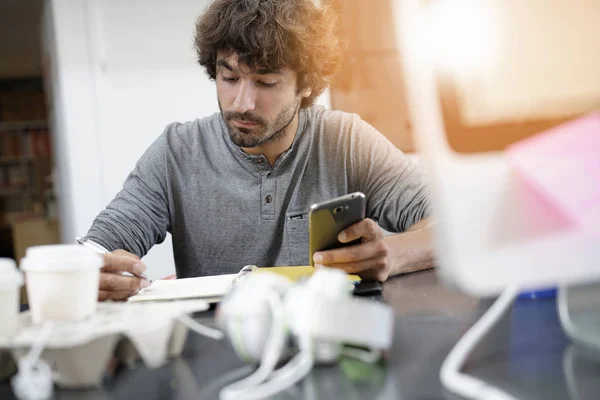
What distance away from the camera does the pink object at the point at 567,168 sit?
0.47m

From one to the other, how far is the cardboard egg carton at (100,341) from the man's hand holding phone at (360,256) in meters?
0.39

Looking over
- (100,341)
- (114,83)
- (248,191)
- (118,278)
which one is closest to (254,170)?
(248,191)

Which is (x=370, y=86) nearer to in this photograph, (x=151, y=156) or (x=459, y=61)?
(x=151, y=156)

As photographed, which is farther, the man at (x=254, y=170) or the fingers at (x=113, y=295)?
the man at (x=254, y=170)

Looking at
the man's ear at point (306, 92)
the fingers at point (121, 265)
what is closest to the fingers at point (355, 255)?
the fingers at point (121, 265)

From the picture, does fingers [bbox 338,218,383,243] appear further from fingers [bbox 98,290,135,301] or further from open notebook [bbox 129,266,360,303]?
fingers [bbox 98,290,135,301]

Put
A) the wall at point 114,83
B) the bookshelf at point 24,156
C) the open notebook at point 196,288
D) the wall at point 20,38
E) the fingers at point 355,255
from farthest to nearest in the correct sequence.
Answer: the bookshelf at point 24,156 → the wall at point 20,38 → the wall at point 114,83 → the fingers at point 355,255 → the open notebook at point 196,288

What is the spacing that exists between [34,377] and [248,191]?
1.05 meters

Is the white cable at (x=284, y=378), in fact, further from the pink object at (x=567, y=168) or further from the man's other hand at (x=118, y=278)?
the man's other hand at (x=118, y=278)

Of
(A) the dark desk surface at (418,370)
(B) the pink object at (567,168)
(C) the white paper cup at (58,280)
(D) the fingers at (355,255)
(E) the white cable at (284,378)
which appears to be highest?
(B) the pink object at (567,168)

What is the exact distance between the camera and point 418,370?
Result: 20.3 inches

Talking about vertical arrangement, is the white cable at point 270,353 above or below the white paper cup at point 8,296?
below

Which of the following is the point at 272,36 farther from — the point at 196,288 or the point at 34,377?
the point at 34,377

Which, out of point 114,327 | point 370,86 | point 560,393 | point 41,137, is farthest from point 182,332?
point 41,137
